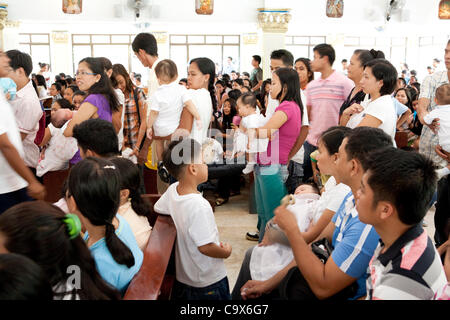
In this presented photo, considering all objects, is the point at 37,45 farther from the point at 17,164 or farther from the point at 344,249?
the point at 344,249

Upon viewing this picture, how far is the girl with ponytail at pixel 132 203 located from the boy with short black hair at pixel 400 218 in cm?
117

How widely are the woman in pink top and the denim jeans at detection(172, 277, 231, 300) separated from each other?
1.01 m

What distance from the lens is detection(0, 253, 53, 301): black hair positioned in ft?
3.37

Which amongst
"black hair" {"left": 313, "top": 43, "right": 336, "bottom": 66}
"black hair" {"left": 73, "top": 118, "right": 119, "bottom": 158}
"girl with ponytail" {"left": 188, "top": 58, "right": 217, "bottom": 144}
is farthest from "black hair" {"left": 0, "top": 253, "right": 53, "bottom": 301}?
"black hair" {"left": 313, "top": 43, "right": 336, "bottom": 66}

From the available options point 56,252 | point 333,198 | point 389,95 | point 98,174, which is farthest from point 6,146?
point 389,95

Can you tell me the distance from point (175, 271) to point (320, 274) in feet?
3.18

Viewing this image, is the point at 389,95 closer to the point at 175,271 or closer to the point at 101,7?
the point at 175,271

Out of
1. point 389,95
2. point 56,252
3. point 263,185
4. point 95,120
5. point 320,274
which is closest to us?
point 56,252

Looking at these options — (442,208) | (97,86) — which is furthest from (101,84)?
(442,208)

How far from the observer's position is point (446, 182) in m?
3.24

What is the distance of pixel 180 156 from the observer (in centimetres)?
224

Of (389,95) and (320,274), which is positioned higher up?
(389,95)

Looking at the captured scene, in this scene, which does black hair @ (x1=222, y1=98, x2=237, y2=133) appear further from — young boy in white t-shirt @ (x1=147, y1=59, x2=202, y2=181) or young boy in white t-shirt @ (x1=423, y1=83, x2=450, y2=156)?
young boy in white t-shirt @ (x1=423, y1=83, x2=450, y2=156)

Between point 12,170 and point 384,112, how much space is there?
2.31 m
